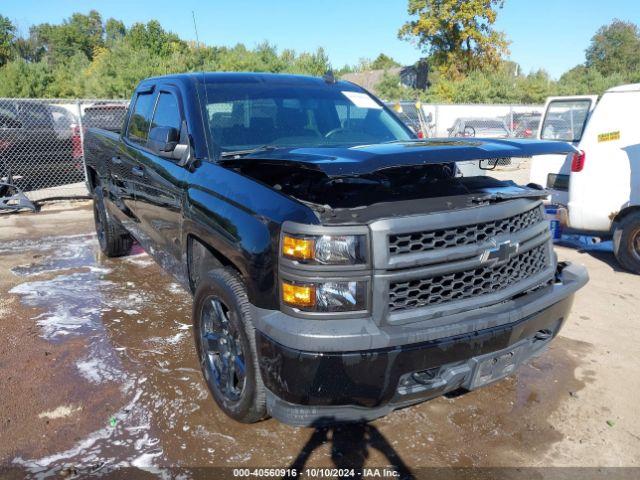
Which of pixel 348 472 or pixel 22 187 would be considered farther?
pixel 22 187

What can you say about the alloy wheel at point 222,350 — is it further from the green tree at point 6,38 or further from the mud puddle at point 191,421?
the green tree at point 6,38

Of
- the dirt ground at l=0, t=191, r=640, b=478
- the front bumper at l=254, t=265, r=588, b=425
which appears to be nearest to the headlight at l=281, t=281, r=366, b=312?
the front bumper at l=254, t=265, r=588, b=425

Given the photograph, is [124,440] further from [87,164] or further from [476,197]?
[87,164]

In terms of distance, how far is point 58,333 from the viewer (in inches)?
164

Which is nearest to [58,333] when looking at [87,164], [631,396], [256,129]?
[256,129]

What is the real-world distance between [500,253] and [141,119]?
334 cm

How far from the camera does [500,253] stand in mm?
2547

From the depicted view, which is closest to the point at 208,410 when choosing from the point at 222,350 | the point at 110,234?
the point at 222,350

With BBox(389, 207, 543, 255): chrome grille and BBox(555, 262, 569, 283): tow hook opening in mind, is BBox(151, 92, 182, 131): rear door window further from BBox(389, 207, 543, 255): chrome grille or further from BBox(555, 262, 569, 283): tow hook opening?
BBox(555, 262, 569, 283): tow hook opening

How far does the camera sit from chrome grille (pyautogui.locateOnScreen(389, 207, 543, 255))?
7.50 ft

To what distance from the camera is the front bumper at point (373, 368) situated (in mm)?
2201

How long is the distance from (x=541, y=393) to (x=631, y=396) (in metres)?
0.56

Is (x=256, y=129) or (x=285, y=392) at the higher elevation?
(x=256, y=129)

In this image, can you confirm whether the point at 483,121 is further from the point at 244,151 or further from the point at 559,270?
the point at 244,151
